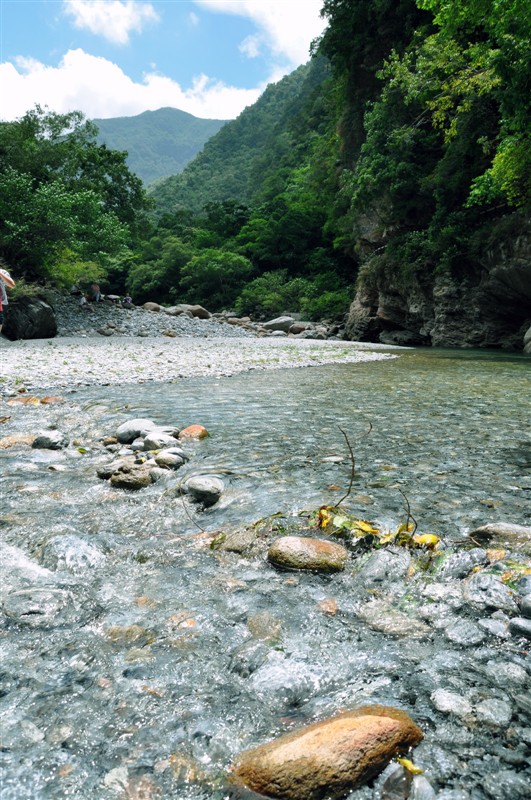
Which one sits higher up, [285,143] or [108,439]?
[285,143]

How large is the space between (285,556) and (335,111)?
3421 cm

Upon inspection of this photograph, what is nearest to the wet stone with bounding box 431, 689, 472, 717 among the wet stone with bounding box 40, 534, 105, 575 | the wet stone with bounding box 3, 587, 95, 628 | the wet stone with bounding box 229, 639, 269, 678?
the wet stone with bounding box 229, 639, 269, 678

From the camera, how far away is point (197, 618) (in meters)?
1.69

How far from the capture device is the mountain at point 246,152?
69312 mm

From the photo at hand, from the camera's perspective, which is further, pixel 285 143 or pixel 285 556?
pixel 285 143

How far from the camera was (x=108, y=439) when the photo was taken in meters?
4.04

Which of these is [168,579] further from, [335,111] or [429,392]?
[335,111]

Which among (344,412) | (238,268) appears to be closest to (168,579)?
(344,412)

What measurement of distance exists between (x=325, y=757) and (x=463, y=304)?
1999 centimetres

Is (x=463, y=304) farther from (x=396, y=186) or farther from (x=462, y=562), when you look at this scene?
(x=462, y=562)

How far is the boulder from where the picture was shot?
16.0 metres

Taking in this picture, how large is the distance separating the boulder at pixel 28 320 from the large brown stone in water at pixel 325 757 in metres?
16.9

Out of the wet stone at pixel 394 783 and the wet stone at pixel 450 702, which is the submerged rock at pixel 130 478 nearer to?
the wet stone at pixel 450 702

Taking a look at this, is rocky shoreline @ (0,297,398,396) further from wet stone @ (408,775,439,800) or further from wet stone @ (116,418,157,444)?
wet stone @ (408,775,439,800)
